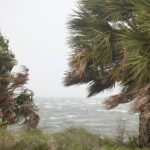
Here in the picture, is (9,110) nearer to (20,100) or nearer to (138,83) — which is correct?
(20,100)

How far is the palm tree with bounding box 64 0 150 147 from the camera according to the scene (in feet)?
20.7

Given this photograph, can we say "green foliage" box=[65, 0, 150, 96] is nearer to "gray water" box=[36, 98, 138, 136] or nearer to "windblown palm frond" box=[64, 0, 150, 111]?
"windblown palm frond" box=[64, 0, 150, 111]

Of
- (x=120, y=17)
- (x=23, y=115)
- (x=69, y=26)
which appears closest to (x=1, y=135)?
(x=23, y=115)

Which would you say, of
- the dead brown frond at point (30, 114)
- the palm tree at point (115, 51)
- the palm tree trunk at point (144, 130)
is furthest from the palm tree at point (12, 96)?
the palm tree trunk at point (144, 130)

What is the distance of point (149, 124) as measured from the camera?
695 centimetres

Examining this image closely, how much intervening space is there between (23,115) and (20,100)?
57cm

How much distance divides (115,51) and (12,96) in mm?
3901

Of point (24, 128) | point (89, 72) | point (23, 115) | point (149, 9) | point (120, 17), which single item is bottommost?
point (24, 128)

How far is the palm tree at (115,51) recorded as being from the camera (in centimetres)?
630

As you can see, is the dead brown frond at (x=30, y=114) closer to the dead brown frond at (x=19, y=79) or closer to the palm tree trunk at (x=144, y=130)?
the dead brown frond at (x=19, y=79)

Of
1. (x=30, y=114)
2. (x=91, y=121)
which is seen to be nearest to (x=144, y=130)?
(x=30, y=114)

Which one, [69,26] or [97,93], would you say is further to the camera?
[97,93]

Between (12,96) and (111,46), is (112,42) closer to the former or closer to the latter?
(111,46)

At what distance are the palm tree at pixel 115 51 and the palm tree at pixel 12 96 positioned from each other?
1.72m
